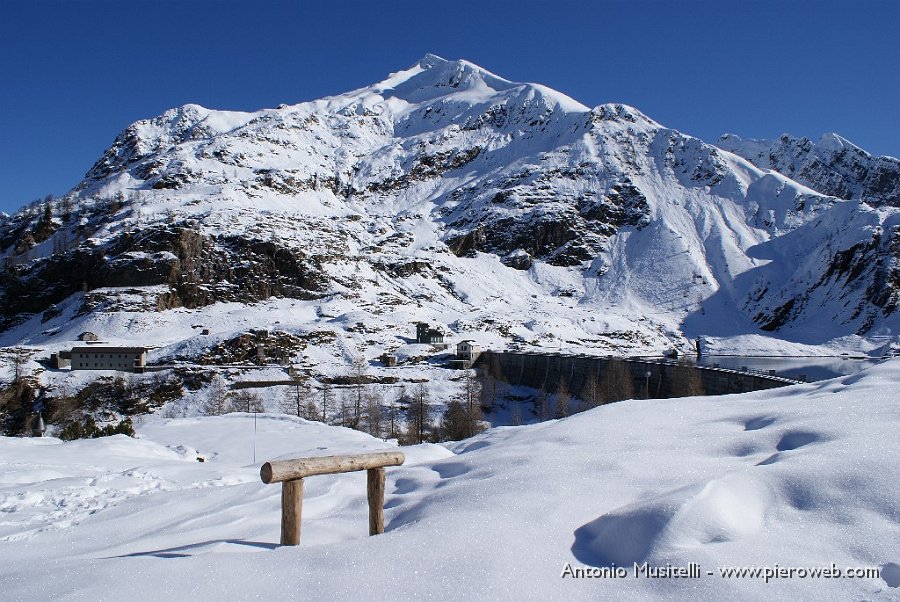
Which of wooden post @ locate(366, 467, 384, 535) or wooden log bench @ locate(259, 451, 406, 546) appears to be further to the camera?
Result: wooden post @ locate(366, 467, 384, 535)

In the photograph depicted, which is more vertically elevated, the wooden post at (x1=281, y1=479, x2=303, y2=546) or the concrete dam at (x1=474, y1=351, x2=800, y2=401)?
the wooden post at (x1=281, y1=479, x2=303, y2=546)

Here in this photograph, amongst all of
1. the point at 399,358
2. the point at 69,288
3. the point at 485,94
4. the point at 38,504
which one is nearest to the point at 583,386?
the point at 399,358

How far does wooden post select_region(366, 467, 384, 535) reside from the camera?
5.82 metres

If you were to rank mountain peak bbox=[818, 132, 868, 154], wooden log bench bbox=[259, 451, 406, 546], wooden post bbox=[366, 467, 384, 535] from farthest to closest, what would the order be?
mountain peak bbox=[818, 132, 868, 154] → wooden post bbox=[366, 467, 384, 535] → wooden log bench bbox=[259, 451, 406, 546]

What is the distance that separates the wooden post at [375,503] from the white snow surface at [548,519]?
0.39 metres

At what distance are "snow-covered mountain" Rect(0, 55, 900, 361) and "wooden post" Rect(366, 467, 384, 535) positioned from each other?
A: 2213 inches

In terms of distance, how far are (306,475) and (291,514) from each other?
0.39m

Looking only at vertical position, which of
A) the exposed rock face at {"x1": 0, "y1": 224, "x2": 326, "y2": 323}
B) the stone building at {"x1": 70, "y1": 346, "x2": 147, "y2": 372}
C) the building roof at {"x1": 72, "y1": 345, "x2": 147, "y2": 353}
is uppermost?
the exposed rock face at {"x1": 0, "y1": 224, "x2": 326, "y2": 323}

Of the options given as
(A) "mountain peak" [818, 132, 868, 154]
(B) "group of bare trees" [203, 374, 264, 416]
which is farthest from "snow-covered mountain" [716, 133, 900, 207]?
(B) "group of bare trees" [203, 374, 264, 416]

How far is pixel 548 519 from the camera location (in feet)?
17.4

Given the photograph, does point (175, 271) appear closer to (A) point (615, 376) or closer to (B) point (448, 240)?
(B) point (448, 240)

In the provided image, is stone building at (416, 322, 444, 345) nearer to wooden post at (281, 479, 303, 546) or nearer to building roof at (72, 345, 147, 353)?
building roof at (72, 345, 147, 353)

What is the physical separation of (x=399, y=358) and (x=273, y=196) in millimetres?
65378

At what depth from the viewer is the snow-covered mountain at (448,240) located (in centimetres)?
7694
